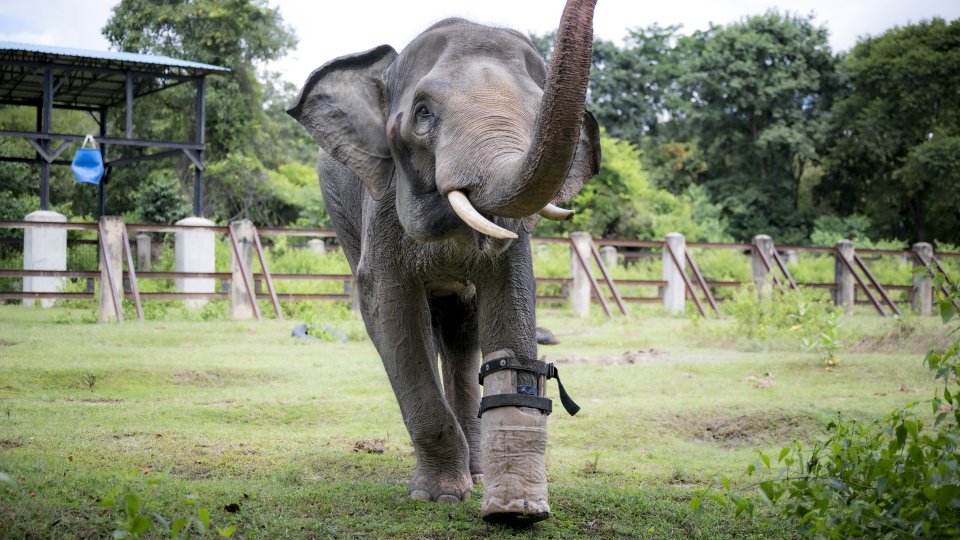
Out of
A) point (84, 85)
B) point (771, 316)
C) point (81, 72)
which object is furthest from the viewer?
point (84, 85)

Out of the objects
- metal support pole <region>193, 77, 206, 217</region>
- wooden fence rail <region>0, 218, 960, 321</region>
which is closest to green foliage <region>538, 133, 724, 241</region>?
wooden fence rail <region>0, 218, 960, 321</region>

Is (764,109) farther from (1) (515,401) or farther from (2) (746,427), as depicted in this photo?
(1) (515,401)

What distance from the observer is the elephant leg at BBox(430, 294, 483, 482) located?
19.0ft

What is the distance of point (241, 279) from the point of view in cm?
1633

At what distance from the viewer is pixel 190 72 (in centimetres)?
2448

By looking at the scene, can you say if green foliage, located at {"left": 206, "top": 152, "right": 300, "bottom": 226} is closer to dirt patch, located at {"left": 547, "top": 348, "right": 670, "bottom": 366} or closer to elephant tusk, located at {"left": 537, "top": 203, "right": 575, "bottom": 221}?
dirt patch, located at {"left": 547, "top": 348, "right": 670, "bottom": 366}

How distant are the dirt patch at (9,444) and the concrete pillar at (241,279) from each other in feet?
33.1

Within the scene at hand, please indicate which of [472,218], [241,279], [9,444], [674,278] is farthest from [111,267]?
[472,218]

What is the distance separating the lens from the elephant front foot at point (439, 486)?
510 centimetres

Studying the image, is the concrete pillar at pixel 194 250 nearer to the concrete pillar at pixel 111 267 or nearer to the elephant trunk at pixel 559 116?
the concrete pillar at pixel 111 267

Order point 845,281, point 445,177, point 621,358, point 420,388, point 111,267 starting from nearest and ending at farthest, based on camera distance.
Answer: point 445,177 → point 420,388 → point 621,358 → point 111,267 → point 845,281

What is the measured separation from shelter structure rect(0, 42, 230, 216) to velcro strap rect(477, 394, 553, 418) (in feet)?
55.6

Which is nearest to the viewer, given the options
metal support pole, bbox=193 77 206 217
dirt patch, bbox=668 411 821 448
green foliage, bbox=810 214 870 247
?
dirt patch, bbox=668 411 821 448

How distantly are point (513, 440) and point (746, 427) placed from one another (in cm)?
388
